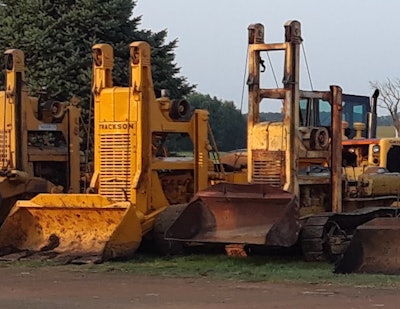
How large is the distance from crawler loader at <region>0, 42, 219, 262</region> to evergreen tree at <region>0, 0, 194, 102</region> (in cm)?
982

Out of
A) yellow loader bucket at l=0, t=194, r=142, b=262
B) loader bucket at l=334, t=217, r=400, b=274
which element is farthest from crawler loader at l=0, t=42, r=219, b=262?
loader bucket at l=334, t=217, r=400, b=274

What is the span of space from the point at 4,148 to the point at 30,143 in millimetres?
1094

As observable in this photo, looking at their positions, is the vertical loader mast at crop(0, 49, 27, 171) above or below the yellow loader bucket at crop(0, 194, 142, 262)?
above

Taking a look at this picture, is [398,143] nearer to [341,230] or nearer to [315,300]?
[341,230]

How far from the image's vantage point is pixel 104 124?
57.8 feet

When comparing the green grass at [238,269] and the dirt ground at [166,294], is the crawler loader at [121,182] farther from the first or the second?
the dirt ground at [166,294]

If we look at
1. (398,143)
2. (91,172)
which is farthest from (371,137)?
(91,172)

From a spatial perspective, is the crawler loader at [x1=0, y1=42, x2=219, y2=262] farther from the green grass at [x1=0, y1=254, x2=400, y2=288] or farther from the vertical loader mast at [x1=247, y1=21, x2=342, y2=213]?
the vertical loader mast at [x1=247, y1=21, x2=342, y2=213]

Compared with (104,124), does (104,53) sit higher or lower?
higher

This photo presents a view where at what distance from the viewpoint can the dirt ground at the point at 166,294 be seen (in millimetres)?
11570

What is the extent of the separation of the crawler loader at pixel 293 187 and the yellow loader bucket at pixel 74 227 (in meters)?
0.75

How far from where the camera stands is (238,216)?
16062mm

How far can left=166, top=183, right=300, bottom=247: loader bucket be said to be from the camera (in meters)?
15.3

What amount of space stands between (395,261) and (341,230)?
221 centimetres
